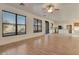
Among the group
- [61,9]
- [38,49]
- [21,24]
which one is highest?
[61,9]

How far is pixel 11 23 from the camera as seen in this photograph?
21.0ft

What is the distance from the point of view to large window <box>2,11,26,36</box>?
6129mm

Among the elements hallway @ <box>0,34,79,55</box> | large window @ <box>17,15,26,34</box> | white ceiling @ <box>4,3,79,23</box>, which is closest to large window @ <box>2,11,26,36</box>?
large window @ <box>17,15,26,34</box>

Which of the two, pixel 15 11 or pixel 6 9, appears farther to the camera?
pixel 15 11

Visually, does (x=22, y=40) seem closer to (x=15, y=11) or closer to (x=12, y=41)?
(x=12, y=41)

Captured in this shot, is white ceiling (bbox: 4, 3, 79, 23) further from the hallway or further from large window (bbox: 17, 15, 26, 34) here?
the hallway

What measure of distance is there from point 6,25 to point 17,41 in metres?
1.30

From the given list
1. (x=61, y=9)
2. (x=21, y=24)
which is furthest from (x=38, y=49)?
(x=61, y=9)

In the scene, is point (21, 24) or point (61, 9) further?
point (61, 9)

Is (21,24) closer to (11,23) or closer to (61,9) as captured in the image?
(11,23)

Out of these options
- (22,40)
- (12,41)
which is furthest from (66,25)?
(12,41)

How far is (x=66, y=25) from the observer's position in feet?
29.0
